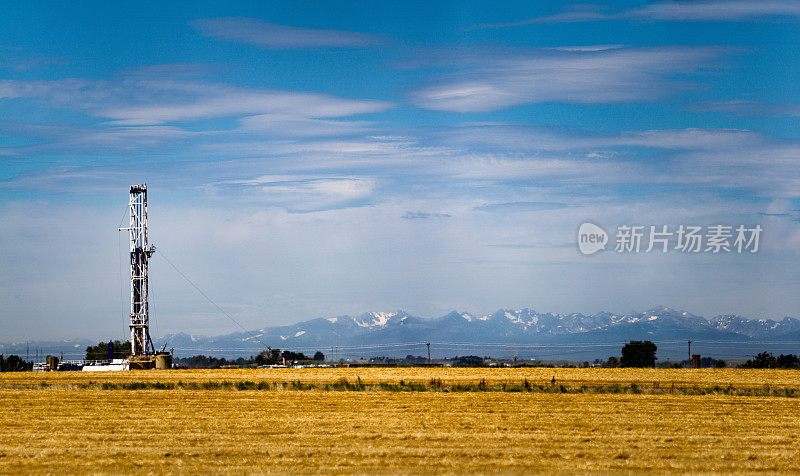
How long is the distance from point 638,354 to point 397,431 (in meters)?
116

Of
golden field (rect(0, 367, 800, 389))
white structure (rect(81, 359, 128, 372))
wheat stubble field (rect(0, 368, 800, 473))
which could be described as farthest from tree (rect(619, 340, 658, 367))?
wheat stubble field (rect(0, 368, 800, 473))

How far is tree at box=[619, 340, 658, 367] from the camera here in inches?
5428

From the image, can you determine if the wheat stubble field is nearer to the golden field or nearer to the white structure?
the golden field

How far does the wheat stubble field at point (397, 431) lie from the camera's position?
2433cm

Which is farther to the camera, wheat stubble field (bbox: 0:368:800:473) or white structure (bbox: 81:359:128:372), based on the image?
white structure (bbox: 81:359:128:372)

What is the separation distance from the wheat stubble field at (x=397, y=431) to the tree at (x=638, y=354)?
8709 cm

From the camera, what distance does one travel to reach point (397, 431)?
3109cm

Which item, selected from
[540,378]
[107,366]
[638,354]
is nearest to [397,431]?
[540,378]

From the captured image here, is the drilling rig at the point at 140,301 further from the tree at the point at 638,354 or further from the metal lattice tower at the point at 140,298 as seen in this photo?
the tree at the point at 638,354

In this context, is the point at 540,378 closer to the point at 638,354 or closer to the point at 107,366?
the point at 107,366

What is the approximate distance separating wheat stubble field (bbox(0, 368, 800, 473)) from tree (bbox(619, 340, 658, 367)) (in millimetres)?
87095

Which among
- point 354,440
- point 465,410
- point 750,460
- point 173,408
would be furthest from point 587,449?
point 173,408

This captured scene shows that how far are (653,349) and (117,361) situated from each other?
84.1 metres

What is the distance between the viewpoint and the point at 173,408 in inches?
1602
